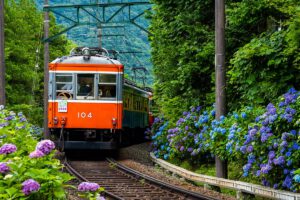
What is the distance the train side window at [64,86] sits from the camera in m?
19.5

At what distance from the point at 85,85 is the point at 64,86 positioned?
63 cm

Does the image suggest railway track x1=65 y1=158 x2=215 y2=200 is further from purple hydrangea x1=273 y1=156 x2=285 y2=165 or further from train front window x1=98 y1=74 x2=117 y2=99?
train front window x1=98 y1=74 x2=117 y2=99

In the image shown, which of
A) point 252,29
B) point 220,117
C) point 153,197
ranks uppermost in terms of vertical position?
point 252,29

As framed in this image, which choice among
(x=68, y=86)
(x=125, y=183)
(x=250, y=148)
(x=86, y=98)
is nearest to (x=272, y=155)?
(x=250, y=148)

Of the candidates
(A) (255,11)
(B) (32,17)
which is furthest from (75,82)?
(B) (32,17)

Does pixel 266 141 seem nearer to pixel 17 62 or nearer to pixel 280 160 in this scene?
pixel 280 160

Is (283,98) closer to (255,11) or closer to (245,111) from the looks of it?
(245,111)

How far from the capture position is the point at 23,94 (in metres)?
35.4

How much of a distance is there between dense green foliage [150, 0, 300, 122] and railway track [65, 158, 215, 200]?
2.23 metres

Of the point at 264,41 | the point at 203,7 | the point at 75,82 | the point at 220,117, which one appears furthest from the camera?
the point at 75,82

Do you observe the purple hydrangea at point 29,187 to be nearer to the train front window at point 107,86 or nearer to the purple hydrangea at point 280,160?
the purple hydrangea at point 280,160

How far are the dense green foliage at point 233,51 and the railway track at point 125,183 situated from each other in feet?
7.32

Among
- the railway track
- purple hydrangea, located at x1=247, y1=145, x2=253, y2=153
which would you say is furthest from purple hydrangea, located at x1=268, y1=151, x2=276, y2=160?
the railway track

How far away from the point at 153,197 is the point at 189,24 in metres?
6.06
